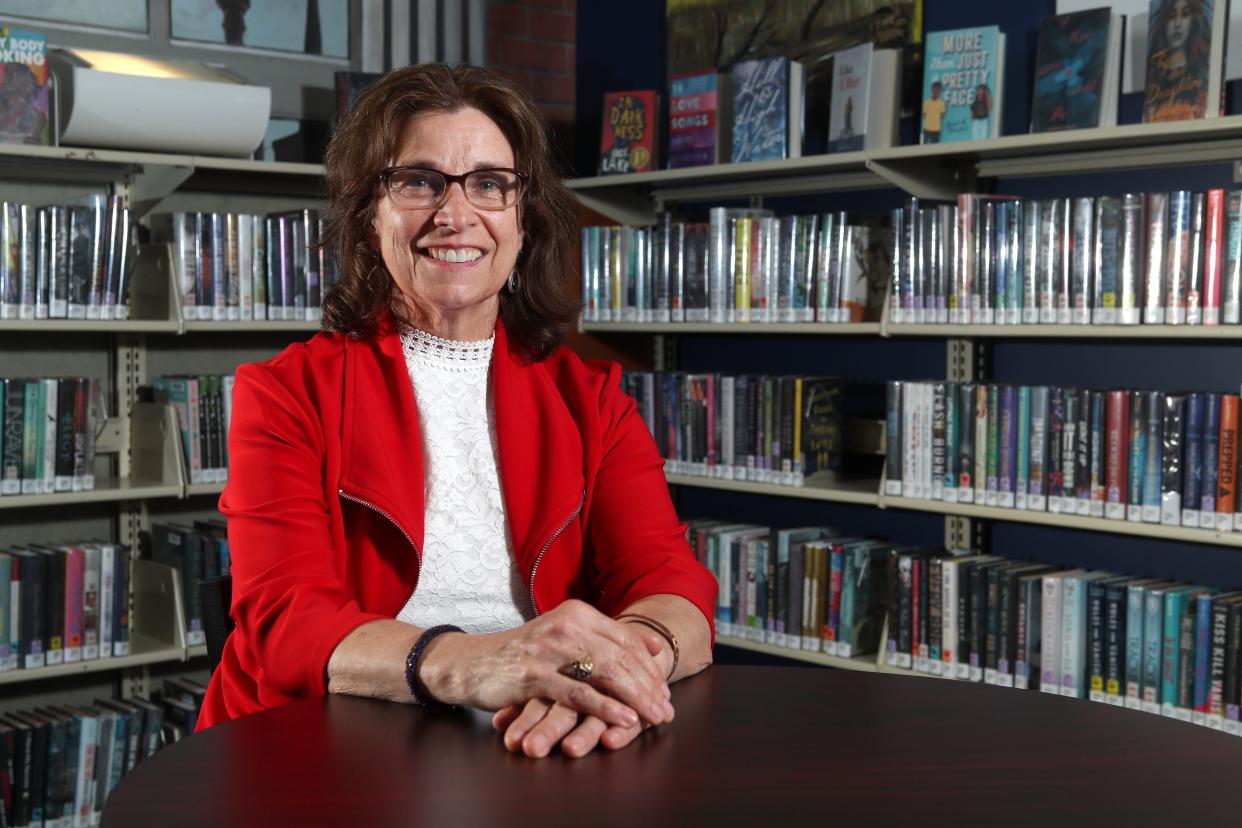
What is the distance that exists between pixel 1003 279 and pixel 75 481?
221cm

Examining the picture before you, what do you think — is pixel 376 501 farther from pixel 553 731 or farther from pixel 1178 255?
pixel 1178 255

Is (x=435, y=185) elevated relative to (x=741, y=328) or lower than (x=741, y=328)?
elevated

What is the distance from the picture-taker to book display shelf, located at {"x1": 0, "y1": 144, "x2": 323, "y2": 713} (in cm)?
333

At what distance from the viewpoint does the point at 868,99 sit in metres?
3.22

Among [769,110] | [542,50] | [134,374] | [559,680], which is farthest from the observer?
[542,50]

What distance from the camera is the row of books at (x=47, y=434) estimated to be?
316 centimetres

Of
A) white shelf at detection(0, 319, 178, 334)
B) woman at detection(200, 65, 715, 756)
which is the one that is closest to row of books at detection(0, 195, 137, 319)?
white shelf at detection(0, 319, 178, 334)

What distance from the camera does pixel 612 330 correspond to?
12.3ft

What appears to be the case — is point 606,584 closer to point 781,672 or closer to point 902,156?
point 781,672

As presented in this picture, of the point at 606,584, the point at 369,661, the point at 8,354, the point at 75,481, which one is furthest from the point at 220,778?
the point at 8,354

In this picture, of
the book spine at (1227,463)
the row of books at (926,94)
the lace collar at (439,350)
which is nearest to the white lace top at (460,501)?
the lace collar at (439,350)

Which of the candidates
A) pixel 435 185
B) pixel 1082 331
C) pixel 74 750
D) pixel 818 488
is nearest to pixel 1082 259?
pixel 1082 331

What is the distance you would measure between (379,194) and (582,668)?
2.50ft

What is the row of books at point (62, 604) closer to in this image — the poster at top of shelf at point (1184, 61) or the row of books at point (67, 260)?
the row of books at point (67, 260)
